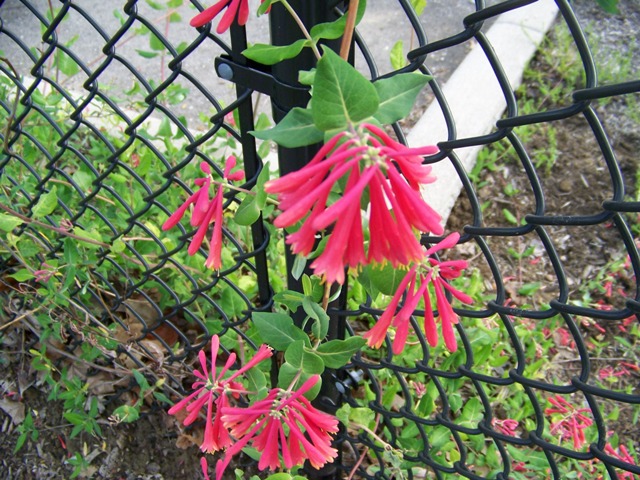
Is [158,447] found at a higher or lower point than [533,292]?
lower

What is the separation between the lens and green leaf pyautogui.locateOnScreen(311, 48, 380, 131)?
1.47 feet

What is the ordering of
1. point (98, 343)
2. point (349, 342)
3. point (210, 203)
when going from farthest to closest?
point (98, 343) < point (349, 342) < point (210, 203)

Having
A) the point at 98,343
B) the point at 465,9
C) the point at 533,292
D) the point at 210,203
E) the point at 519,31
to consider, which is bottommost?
the point at 98,343

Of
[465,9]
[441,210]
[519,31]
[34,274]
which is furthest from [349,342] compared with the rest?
[465,9]

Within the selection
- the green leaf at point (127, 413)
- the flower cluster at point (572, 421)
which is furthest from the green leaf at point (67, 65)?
the flower cluster at point (572, 421)

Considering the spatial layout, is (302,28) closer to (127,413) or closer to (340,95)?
(340,95)

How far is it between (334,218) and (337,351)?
40 cm

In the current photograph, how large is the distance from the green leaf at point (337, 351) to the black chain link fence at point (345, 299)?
12 centimetres

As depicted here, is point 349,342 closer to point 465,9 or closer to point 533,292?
point 533,292

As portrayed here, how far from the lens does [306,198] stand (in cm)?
39

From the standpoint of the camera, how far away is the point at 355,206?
→ 376 millimetres

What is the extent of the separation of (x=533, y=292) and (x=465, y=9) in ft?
5.99

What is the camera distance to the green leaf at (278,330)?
0.74 meters

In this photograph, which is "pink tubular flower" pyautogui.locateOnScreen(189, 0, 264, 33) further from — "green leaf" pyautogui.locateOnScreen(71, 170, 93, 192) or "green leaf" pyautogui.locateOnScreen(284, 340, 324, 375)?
"green leaf" pyautogui.locateOnScreen(71, 170, 93, 192)
